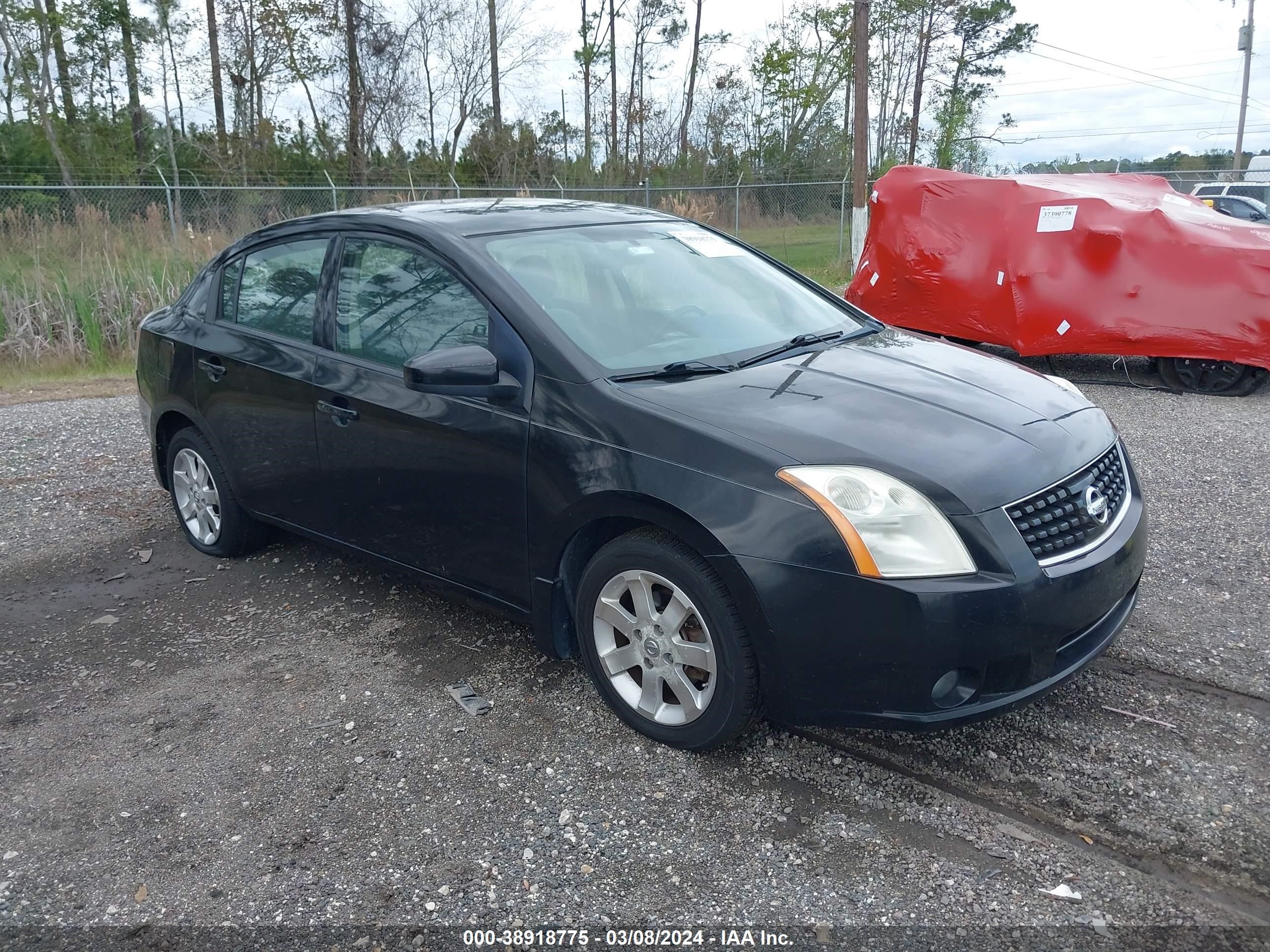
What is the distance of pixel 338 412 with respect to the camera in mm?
3852

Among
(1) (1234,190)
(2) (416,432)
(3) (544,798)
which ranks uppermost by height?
(1) (1234,190)

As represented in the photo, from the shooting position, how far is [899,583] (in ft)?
8.53

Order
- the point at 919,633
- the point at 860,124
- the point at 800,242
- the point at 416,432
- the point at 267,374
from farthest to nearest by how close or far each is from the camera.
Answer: the point at 800,242, the point at 860,124, the point at 267,374, the point at 416,432, the point at 919,633

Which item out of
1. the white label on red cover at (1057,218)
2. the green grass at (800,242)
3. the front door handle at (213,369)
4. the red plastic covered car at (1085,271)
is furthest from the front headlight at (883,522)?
the green grass at (800,242)

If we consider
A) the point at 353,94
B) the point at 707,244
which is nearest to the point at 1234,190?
the point at 353,94

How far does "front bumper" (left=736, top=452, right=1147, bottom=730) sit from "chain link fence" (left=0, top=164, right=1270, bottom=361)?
308 cm

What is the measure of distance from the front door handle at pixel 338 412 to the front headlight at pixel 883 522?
6.03ft

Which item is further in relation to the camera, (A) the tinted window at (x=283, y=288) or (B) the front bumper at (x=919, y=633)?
(A) the tinted window at (x=283, y=288)

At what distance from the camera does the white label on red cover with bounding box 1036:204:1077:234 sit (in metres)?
8.64

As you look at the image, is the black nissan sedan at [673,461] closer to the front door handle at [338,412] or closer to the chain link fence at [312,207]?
the front door handle at [338,412]

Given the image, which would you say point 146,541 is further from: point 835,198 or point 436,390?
point 835,198

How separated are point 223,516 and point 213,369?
733 mm

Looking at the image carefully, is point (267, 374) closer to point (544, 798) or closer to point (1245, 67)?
point (544, 798)

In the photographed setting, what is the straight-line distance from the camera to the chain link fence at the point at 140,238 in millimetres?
10695
